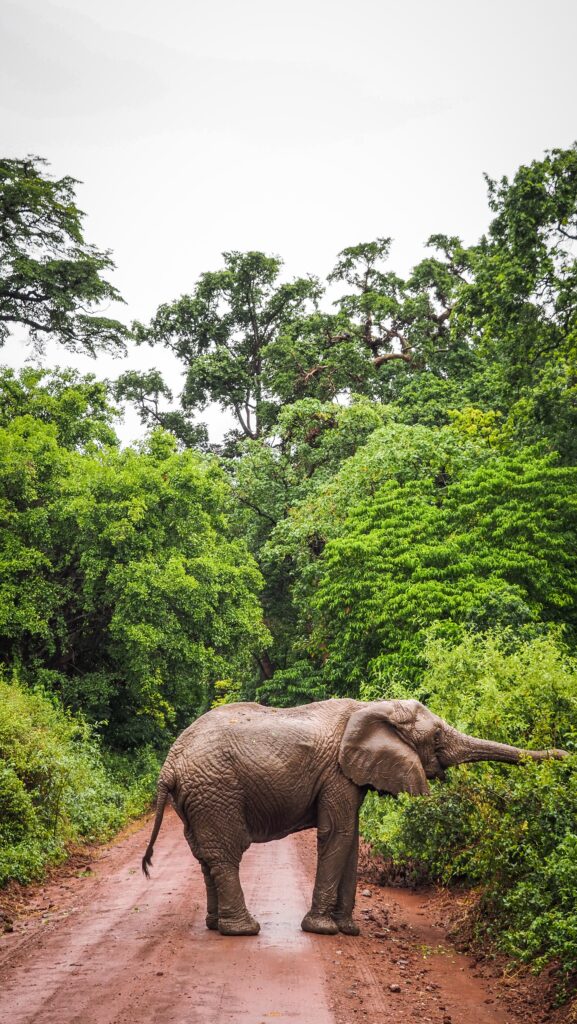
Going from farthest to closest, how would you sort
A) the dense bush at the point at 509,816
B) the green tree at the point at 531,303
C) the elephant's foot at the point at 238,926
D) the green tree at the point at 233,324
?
the green tree at the point at 233,324 → the green tree at the point at 531,303 → the elephant's foot at the point at 238,926 → the dense bush at the point at 509,816

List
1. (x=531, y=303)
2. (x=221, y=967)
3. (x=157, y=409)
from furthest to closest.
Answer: (x=157, y=409) → (x=531, y=303) → (x=221, y=967)

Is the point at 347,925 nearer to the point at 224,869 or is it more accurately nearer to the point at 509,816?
the point at 224,869

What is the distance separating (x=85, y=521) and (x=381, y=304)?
21027 millimetres

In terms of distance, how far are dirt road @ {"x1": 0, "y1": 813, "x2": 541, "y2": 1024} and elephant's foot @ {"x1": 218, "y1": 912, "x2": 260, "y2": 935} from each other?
0.11m

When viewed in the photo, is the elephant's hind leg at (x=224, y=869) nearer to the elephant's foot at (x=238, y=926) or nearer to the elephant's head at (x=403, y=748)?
the elephant's foot at (x=238, y=926)

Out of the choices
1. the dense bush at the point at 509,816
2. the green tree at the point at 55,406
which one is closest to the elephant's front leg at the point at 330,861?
the dense bush at the point at 509,816

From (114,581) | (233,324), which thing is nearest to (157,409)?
(233,324)

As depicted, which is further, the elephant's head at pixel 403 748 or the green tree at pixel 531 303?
the green tree at pixel 531 303

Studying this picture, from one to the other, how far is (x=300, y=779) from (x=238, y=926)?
146cm

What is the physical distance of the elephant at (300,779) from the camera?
8492mm

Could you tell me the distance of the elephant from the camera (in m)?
8.49

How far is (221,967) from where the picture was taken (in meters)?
7.17

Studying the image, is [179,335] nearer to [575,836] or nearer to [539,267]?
[539,267]

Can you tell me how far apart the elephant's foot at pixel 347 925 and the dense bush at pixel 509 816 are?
45.9 inches
